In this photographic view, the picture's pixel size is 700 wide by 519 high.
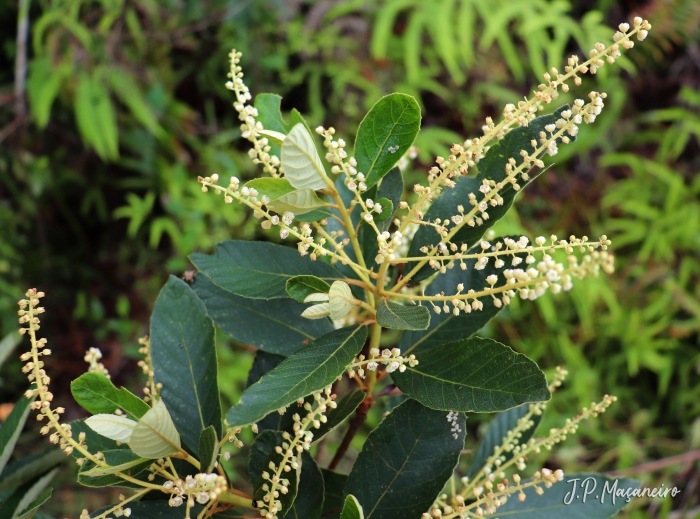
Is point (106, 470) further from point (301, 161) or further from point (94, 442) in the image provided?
point (301, 161)

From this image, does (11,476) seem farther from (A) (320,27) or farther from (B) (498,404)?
(A) (320,27)

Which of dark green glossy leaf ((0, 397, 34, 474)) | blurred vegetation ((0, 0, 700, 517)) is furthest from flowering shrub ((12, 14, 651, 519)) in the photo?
blurred vegetation ((0, 0, 700, 517))

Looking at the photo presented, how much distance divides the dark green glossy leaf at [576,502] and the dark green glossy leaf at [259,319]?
37cm

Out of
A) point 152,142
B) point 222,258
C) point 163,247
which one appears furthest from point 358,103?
point 222,258

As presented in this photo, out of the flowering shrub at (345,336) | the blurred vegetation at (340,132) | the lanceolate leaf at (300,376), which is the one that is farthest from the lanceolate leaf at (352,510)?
the blurred vegetation at (340,132)

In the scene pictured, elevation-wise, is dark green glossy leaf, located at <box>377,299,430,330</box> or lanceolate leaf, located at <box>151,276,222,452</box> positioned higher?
dark green glossy leaf, located at <box>377,299,430,330</box>

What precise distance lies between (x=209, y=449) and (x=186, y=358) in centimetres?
17

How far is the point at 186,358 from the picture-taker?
727 millimetres

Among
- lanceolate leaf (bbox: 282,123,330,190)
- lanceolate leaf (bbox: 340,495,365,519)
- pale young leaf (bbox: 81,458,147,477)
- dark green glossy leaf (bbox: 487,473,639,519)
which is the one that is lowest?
dark green glossy leaf (bbox: 487,473,639,519)

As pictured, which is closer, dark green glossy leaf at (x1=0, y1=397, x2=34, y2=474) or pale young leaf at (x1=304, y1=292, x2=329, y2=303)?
pale young leaf at (x1=304, y1=292, x2=329, y2=303)

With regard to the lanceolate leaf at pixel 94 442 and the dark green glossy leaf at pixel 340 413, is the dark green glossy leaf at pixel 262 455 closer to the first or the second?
the dark green glossy leaf at pixel 340 413

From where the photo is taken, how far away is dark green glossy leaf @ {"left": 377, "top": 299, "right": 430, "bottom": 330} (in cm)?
54

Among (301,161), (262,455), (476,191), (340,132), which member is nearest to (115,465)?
(262,455)

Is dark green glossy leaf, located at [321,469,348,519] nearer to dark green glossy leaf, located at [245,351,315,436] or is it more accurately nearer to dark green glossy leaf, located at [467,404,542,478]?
dark green glossy leaf, located at [245,351,315,436]
